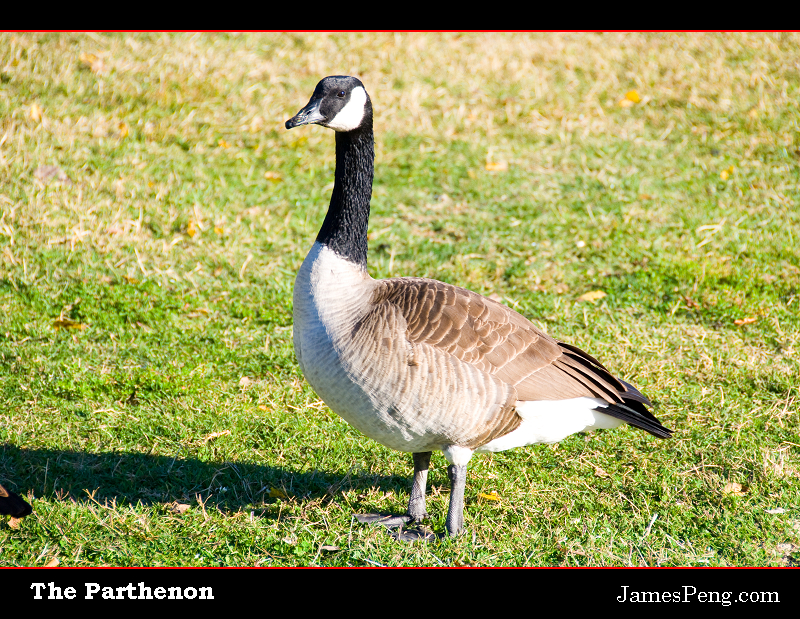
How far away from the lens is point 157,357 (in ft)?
17.6

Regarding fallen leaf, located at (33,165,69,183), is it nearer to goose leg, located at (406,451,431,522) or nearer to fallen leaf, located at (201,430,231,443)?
fallen leaf, located at (201,430,231,443)

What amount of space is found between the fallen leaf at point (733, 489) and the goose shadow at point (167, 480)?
68.6 inches

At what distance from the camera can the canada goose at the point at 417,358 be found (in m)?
3.63

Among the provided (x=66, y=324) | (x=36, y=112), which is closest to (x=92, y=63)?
(x=36, y=112)

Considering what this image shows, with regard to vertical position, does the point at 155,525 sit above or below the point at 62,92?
below

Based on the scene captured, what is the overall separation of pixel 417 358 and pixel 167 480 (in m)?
1.68

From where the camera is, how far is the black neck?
3.92 metres

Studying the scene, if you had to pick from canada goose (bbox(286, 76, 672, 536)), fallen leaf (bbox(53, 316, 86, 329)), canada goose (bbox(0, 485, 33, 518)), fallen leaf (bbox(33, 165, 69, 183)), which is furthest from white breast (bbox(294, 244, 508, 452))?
fallen leaf (bbox(33, 165, 69, 183))

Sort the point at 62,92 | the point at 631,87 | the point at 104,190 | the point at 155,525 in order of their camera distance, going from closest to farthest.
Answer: the point at 155,525 < the point at 104,190 < the point at 62,92 < the point at 631,87

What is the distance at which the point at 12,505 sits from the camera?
3.51 metres

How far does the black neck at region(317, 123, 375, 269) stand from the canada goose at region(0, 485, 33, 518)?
181 centimetres

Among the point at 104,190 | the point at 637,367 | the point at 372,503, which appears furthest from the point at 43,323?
the point at 637,367

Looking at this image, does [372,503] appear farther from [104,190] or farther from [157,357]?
[104,190]

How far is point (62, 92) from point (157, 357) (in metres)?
4.60
